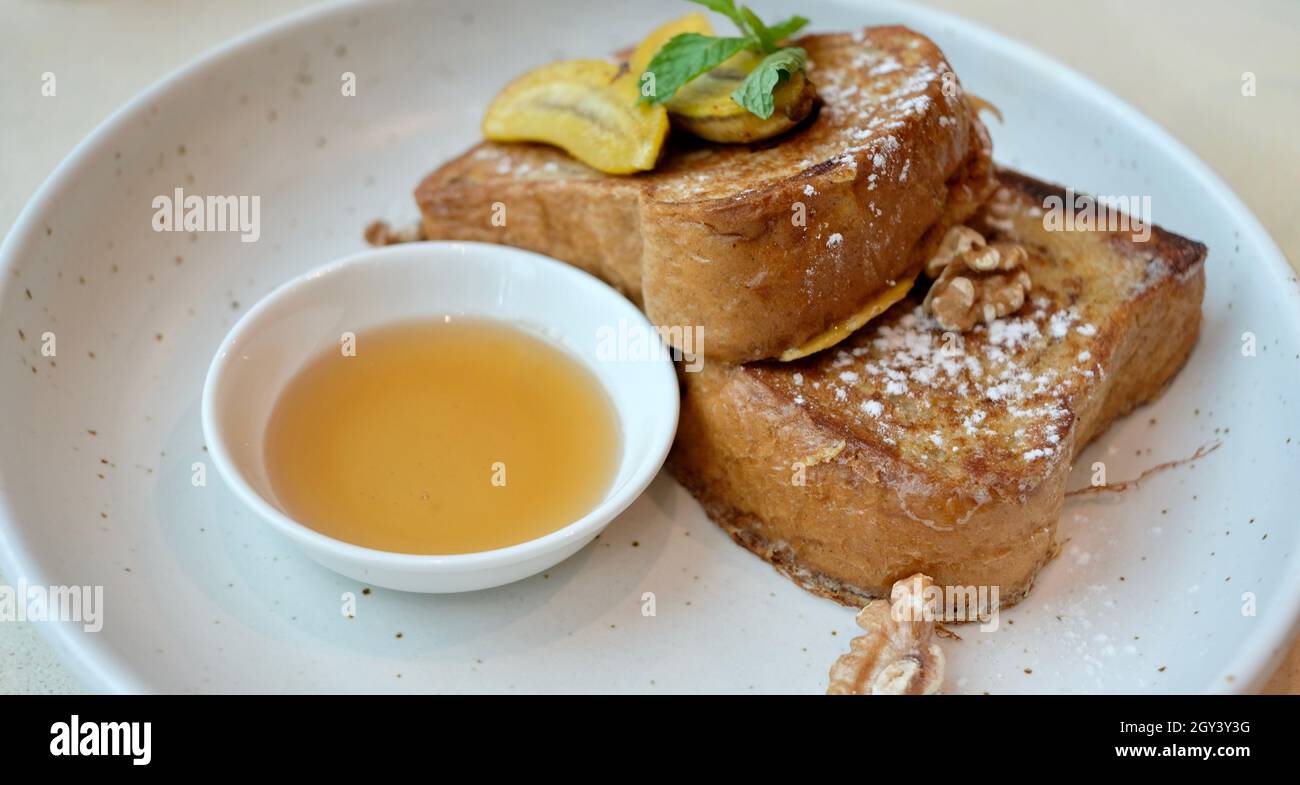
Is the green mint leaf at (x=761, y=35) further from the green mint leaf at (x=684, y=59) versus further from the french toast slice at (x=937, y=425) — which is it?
the french toast slice at (x=937, y=425)

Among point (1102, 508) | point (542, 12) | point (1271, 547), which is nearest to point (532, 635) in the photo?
point (1102, 508)

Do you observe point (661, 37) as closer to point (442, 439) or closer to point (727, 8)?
point (727, 8)

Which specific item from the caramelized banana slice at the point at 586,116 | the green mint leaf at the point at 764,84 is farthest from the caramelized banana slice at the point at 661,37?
the green mint leaf at the point at 764,84

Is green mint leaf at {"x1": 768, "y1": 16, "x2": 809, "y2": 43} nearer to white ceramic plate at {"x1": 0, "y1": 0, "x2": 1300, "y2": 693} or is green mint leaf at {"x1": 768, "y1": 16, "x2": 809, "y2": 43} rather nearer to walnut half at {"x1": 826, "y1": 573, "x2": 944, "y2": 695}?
white ceramic plate at {"x1": 0, "y1": 0, "x2": 1300, "y2": 693}

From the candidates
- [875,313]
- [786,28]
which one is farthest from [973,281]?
[786,28]

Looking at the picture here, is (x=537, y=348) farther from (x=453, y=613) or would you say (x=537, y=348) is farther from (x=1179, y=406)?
(x=1179, y=406)
